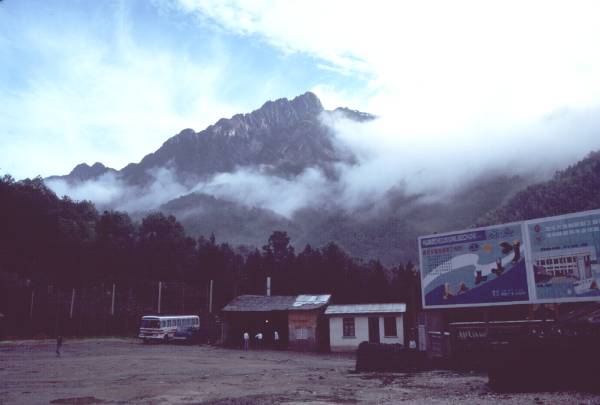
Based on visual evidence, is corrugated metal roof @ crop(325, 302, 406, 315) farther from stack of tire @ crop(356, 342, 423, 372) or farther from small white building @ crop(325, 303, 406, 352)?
stack of tire @ crop(356, 342, 423, 372)

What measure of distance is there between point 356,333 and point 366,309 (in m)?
1.92

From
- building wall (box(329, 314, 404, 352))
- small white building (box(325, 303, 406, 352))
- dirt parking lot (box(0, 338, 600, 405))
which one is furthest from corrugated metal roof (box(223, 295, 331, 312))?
dirt parking lot (box(0, 338, 600, 405))

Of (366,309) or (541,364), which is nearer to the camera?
(541,364)

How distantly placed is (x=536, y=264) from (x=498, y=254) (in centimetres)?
181

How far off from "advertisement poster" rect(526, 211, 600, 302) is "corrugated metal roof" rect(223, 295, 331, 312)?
66.3 ft

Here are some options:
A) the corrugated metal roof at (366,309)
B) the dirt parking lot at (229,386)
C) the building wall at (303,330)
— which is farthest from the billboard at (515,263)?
the building wall at (303,330)

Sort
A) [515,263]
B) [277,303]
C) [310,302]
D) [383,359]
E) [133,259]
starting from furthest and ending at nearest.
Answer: [133,259] < [277,303] < [310,302] < [515,263] < [383,359]

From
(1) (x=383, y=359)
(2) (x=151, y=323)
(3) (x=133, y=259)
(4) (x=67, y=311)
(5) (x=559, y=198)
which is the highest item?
(5) (x=559, y=198)

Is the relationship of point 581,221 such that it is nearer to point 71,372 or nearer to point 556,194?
point 71,372

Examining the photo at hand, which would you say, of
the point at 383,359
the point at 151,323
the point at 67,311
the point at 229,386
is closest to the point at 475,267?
the point at 383,359

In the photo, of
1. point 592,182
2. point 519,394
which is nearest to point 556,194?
point 592,182

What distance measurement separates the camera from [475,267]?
25344 millimetres

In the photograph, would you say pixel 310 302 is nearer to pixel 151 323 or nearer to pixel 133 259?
pixel 151 323

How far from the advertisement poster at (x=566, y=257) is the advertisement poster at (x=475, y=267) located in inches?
26.6
